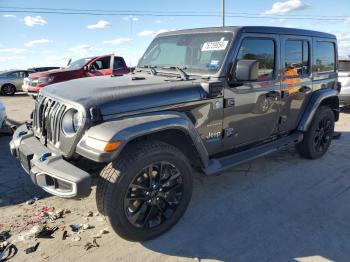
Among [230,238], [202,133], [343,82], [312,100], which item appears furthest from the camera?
[343,82]

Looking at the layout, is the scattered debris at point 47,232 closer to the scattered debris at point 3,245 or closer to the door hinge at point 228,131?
the scattered debris at point 3,245

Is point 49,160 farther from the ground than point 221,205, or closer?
farther from the ground

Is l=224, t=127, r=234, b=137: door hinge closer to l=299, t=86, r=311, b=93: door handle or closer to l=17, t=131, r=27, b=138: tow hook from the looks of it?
l=299, t=86, r=311, b=93: door handle

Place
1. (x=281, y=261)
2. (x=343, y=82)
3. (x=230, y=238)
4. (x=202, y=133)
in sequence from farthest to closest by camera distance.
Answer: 1. (x=343, y=82)
2. (x=202, y=133)
3. (x=230, y=238)
4. (x=281, y=261)

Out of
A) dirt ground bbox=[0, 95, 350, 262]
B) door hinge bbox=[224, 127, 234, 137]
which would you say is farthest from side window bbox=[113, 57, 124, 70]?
door hinge bbox=[224, 127, 234, 137]

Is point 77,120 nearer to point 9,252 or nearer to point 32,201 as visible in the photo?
point 9,252

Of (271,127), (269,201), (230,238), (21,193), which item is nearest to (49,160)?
(21,193)

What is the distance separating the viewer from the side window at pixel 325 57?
4961 mm

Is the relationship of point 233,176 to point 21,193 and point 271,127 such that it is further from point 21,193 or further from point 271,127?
point 21,193

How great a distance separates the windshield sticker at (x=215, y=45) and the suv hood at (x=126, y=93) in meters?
0.55

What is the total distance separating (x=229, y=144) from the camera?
3.87m

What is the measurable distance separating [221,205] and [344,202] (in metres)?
1.46

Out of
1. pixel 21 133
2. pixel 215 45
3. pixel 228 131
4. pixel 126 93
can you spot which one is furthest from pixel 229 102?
pixel 21 133

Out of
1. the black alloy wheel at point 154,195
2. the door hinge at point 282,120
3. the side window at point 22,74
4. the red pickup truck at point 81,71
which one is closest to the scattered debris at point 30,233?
the black alloy wheel at point 154,195
